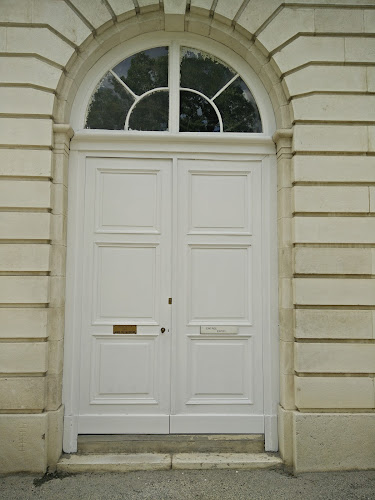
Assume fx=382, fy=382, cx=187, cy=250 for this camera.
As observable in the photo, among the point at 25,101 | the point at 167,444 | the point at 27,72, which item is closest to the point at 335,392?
the point at 167,444

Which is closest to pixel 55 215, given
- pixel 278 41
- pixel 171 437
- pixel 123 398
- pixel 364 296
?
pixel 123 398

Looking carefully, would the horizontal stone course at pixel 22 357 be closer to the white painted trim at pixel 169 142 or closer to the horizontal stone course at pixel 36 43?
the white painted trim at pixel 169 142

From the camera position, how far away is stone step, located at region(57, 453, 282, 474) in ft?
12.0

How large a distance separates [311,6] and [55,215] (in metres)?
3.45

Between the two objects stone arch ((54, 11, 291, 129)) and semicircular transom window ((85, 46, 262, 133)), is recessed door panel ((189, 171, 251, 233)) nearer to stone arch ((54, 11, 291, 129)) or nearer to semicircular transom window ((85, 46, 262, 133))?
semicircular transom window ((85, 46, 262, 133))

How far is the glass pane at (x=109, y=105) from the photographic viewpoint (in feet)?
13.8

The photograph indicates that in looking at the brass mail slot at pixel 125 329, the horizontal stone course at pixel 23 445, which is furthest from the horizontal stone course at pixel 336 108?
the horizontal stone course at pixel 23 445

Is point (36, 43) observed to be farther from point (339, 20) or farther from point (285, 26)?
point (339, 20)

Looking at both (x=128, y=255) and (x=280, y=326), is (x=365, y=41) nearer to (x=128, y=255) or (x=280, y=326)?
(x=280, y=326)

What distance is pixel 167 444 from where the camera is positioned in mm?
3865

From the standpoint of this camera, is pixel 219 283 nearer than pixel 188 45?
Yes

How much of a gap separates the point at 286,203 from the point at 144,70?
7.17 feet

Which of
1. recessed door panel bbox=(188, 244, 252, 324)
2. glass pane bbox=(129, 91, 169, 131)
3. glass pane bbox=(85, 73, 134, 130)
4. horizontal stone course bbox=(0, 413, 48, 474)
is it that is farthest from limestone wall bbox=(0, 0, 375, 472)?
glass pane bbox=(129, 91, 169, 131)

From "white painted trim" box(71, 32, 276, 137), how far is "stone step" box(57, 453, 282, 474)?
337 centimetres
